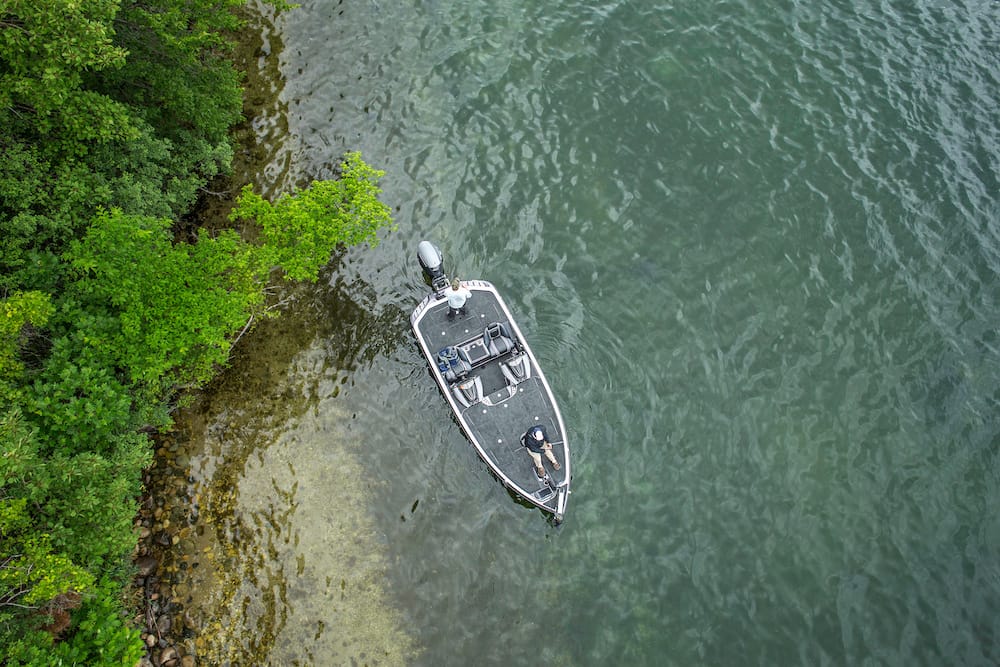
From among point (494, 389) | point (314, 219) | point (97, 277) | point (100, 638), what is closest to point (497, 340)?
point (494, 389)

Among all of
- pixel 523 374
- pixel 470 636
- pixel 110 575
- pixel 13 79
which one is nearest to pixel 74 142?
pixel 13 79

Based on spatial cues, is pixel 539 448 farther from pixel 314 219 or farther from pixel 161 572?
pixel 161 572

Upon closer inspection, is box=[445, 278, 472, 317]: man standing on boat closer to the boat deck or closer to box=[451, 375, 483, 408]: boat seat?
the boat deck

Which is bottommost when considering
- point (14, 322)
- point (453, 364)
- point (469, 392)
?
point (469, 392)

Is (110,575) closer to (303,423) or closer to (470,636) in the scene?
(303,423)

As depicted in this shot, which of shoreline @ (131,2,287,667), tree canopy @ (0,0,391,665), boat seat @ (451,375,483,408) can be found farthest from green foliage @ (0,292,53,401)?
boat seat @ (451,375,483,408)

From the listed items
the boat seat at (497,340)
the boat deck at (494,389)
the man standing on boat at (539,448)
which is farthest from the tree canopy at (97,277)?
the man standing on boat at (539,448)
